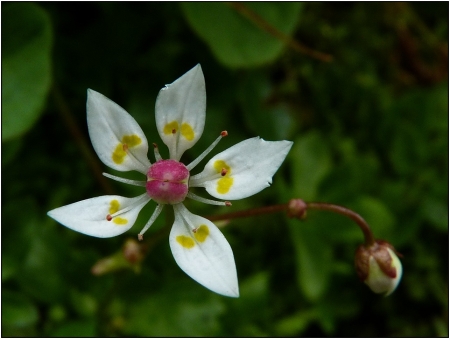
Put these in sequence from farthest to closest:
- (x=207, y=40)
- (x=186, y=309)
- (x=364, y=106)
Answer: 1. (x=364, y=106)
2. (x=207, y=40)
3. (x=186, y=309)

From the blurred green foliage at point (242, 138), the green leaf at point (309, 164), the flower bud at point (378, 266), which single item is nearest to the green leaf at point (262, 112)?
the blurred green foliage at point (242, 138)

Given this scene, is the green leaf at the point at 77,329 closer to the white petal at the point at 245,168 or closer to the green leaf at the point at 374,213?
the white petal at the point at 245,168

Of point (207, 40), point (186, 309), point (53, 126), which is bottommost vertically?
point (186, 309)

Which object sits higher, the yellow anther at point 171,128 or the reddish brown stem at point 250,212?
the yellow anther at point 171,128

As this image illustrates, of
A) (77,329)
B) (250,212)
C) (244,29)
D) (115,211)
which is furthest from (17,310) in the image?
(244,29)

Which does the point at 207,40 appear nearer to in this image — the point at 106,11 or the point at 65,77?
the point at 106,11

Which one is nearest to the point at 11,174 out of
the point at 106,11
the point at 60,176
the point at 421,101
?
the point at 60,176
